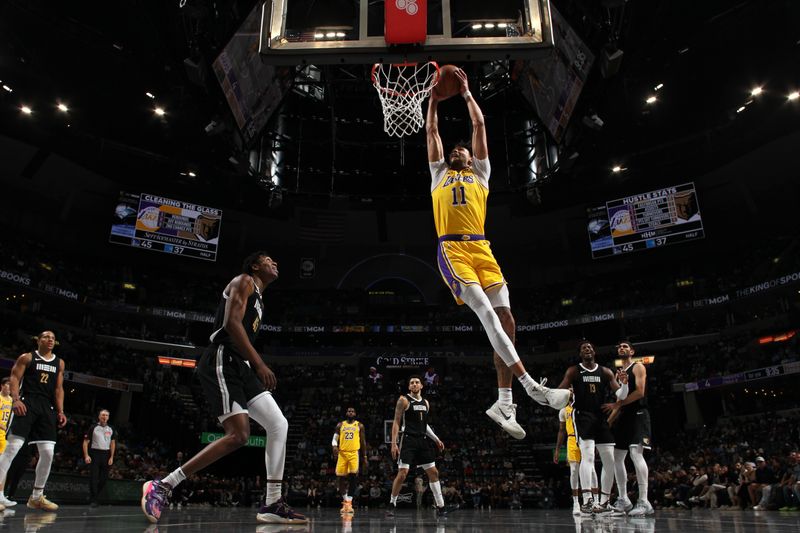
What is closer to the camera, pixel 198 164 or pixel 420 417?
pixel 420 417

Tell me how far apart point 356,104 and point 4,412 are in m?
15.3

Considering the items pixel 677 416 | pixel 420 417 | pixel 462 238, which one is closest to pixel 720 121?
pixel 677 416

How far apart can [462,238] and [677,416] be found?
86.1 ft

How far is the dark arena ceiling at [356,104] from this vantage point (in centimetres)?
1577

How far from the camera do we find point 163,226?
28.3m

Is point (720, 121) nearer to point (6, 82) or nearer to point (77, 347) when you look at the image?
point (6, 82)

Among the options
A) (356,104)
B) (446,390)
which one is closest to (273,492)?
(356,104)

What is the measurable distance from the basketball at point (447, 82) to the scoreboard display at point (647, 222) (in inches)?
925

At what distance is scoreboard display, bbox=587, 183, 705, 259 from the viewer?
2664cm

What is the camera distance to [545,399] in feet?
17.0

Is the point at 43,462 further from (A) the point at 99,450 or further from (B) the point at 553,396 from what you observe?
(B) the point at 553,396

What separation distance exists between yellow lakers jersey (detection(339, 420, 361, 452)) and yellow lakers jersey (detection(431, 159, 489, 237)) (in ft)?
23.4

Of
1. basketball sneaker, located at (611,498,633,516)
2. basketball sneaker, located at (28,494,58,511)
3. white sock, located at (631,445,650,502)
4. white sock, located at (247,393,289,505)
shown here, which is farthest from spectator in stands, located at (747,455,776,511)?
basketball sneaker, located at (28,494,58,511)

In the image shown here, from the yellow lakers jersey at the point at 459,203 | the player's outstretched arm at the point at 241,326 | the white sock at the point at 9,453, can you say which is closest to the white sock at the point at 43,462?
the white sock at the point at 9,453
